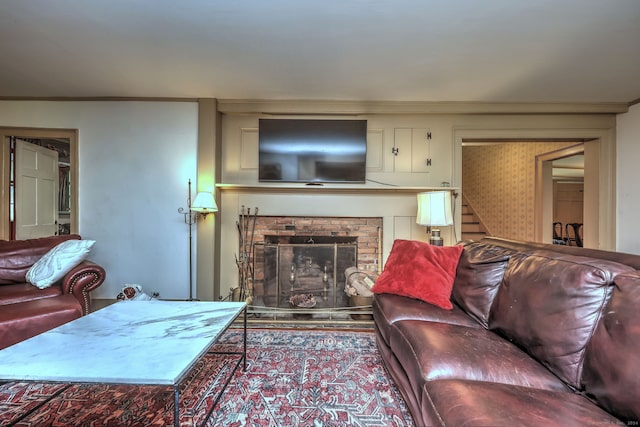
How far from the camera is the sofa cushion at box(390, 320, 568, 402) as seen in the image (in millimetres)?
1088

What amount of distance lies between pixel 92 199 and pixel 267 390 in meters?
2.94

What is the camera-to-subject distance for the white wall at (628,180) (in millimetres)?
2936

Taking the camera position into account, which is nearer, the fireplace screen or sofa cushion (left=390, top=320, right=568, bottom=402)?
sofa cushion (left=390, top=320, right=568, bottom=402)

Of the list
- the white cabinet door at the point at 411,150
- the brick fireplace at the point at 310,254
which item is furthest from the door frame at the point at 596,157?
the brick fireplace at the point at 310,254

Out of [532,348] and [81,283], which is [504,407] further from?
[81,283]

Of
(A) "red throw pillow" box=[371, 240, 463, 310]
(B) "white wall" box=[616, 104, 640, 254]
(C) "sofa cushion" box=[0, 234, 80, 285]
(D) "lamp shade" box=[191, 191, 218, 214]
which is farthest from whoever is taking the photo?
(B) "white wall" box=[616, 104, 640, 254]

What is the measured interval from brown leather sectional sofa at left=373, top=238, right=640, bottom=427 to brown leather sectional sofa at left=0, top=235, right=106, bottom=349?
230 cm

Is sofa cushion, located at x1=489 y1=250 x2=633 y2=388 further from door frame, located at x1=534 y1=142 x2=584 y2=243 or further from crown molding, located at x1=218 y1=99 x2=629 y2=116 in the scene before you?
door frame, located at x1=534 y1=142 x2=584 y2=243

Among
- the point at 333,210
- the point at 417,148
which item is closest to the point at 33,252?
the point at 333,210

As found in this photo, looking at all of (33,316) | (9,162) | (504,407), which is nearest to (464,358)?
(504,407)

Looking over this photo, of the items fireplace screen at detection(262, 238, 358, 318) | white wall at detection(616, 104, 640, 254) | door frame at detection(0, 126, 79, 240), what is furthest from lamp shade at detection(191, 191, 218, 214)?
white wall at detection(616, 104, 640, 254)

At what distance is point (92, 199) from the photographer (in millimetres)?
3098

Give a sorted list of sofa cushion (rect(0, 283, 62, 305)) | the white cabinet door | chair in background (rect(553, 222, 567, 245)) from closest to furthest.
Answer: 1. sofa cushion (rect(0, 283, 62, 305))
2. the white cabinet door
3. chair in background (rect(553, 222, 567, 245))

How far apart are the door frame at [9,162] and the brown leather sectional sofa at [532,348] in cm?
359
